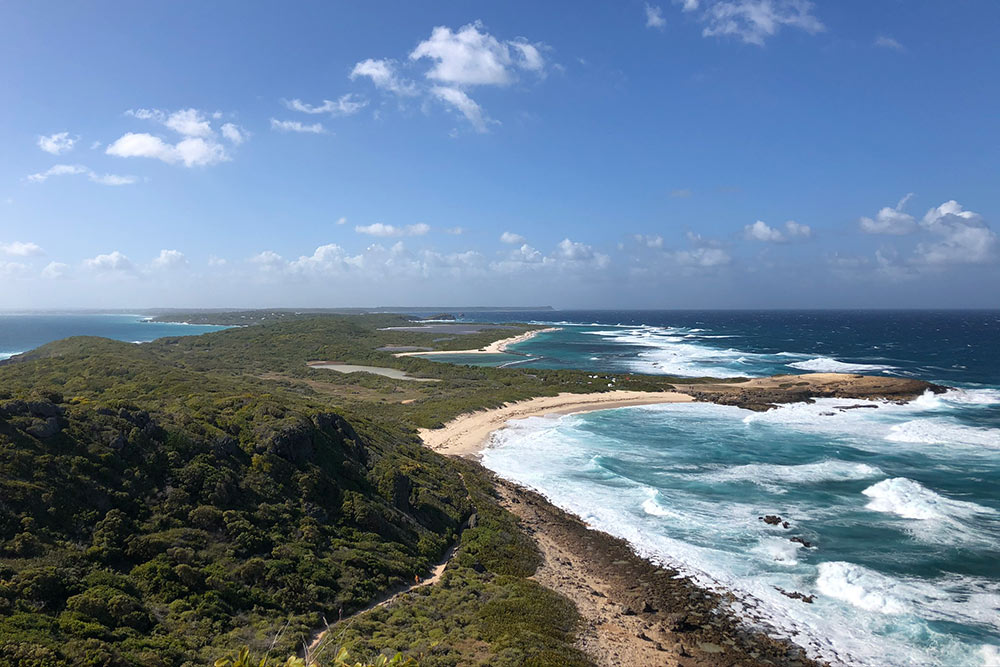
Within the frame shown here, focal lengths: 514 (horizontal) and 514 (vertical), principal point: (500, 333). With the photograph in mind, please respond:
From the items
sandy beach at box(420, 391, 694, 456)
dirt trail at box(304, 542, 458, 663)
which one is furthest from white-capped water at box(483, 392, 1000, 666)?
dirt trail at box(304, 542, 458, 663)

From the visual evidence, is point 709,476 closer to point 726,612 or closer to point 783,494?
point 783,494

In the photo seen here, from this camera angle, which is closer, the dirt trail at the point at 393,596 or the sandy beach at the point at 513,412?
the dirt trail at the point at 393,596

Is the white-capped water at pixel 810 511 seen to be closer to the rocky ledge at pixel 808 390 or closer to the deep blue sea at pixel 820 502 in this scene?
the deep blue sea at pixel 820 502

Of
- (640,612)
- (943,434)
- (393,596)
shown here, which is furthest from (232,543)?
(943,434)

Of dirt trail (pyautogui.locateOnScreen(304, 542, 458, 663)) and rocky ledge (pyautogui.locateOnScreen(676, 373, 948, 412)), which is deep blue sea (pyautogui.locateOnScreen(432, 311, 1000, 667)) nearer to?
rocky ledge (pyautogui.locateOnScreen(676, 373, 948, 412))

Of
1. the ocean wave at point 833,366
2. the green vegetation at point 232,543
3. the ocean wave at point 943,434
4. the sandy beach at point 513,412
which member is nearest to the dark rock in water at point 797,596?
the green vegetation at point 232,543

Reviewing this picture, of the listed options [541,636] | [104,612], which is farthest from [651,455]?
[104,612]
